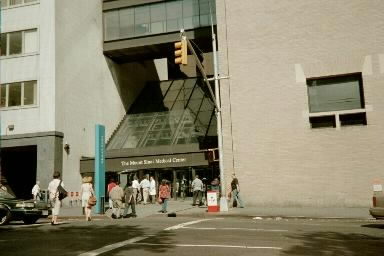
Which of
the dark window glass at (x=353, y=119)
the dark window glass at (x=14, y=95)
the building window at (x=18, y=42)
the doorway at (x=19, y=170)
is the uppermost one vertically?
the building window at (x=18, y=42)

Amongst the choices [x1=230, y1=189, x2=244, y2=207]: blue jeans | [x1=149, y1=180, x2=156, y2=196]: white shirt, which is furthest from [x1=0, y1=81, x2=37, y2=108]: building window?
[x1=230, y1=189, x2=244, y2=207]: blue jeans

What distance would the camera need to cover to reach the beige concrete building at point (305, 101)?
70.1ft

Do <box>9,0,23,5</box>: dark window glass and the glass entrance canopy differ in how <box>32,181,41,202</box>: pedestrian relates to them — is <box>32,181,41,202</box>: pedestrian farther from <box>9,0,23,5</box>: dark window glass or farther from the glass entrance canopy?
<box>9,0,23,5</box>: dark window glass

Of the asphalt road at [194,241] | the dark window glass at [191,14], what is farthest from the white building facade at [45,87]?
the asphalt road at [194,241]

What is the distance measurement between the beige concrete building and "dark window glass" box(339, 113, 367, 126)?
50 millimetres

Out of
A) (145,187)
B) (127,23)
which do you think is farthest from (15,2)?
(145,187)

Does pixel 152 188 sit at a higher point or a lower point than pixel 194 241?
higher

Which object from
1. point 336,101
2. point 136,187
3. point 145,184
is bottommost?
point 136,187

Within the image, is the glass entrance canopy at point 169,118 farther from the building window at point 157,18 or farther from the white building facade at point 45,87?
the building window at point 157,18

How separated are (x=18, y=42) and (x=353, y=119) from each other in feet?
69.9

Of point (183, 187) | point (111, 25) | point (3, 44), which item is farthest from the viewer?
point (111, 25)

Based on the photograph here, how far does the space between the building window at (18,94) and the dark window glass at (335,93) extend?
17.1 meters

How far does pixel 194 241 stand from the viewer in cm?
1005

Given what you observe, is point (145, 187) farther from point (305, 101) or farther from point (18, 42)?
point (18, 42)
